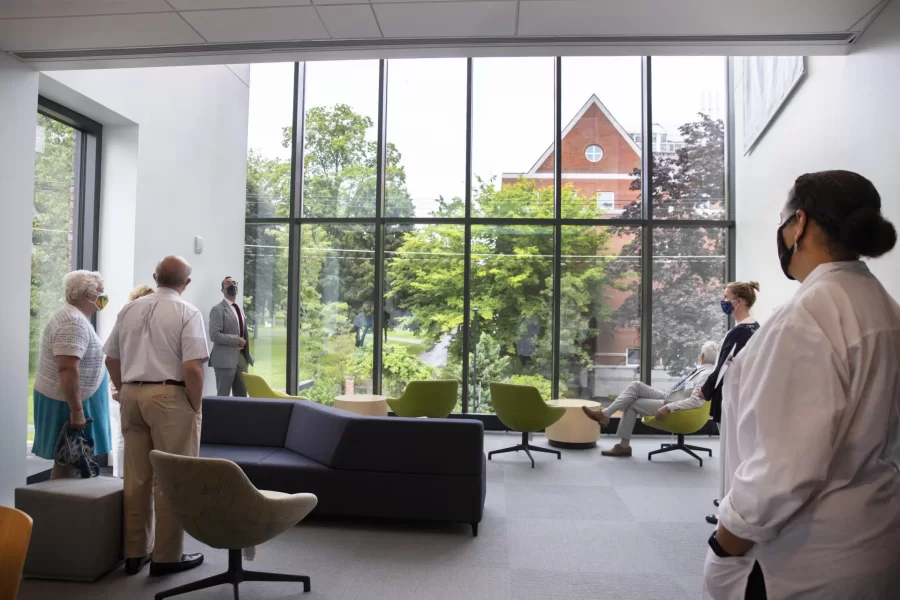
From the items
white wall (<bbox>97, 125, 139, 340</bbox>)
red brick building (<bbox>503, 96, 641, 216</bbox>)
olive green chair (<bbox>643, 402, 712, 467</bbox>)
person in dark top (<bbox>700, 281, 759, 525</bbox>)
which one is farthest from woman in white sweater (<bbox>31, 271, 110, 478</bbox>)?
red brick building (<bbox>503, 96, 641, 216</bbox>)

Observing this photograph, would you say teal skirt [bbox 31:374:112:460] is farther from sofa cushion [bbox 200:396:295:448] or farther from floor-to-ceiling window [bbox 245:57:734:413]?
floor-to-ceiling window [bbox 245:57:734:413]

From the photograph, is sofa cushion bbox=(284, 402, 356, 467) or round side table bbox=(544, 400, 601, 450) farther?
round side table bbox=(544, 400, 601, 450)

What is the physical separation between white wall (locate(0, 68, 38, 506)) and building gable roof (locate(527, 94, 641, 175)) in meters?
5.45

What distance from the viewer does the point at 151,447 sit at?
134 inches

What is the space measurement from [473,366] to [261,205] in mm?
3614

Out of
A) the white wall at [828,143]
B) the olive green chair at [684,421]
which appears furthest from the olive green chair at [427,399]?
the white wall at [828,143]

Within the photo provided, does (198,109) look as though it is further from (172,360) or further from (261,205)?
(172,360)

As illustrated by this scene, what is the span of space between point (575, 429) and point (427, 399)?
1.74 meters

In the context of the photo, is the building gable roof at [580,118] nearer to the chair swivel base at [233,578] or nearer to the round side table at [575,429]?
the round side table at [575,429]

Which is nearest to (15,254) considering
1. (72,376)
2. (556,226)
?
(72,376)

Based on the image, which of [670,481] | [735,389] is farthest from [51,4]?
[670,481]

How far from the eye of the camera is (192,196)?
6680 millimetres

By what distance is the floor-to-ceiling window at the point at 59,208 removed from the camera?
496 centimetres

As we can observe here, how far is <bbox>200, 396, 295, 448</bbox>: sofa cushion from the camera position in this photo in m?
4.85
